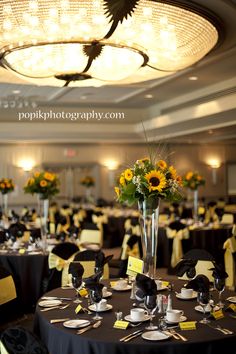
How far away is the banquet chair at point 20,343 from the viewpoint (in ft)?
8.38

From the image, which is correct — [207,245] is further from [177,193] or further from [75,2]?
[75,2]

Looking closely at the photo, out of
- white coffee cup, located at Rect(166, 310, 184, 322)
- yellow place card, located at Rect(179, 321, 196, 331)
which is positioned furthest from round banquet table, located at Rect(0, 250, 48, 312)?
yellow place card, located at Rect(179, 321, 196, 331)

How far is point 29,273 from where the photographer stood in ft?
20.7

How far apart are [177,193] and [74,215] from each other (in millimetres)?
8000

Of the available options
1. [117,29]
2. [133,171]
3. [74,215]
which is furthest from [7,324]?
[74,215]

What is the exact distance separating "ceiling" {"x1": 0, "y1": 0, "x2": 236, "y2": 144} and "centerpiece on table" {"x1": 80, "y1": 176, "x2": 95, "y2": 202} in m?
1.49

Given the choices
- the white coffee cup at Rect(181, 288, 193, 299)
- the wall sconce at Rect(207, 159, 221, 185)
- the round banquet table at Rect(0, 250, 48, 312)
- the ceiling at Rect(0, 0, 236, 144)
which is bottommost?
the round banquet table at Rect(0, 250, 48, 312)

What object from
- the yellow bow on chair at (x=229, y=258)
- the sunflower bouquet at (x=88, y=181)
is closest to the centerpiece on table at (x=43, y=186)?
the yellow bow on chair at (x=229, y=258)

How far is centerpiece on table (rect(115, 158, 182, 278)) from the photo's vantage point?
12.6ft

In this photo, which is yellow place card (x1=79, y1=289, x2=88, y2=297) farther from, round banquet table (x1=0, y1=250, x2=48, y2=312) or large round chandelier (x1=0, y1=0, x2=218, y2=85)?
large round chandelier (x1=0, y1=0, x2=218, y2=85)

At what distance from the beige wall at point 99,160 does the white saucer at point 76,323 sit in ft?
38.4

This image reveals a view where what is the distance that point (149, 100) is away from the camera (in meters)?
12.7

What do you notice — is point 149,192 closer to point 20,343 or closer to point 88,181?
point 20,343

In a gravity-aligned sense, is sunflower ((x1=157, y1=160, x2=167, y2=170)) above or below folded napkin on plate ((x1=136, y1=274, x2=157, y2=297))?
above
